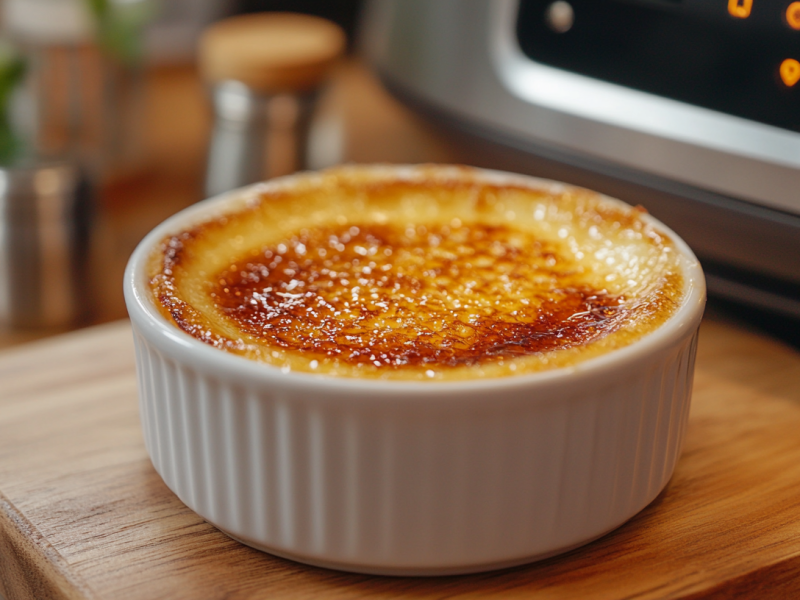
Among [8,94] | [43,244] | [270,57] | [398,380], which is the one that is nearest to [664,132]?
[398,380]

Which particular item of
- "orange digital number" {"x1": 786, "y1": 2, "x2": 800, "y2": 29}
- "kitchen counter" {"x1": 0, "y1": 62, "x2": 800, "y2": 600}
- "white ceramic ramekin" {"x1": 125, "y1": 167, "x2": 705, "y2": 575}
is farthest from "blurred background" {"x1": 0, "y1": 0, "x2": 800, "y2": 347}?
"white ceramic ramekin" {"x1": 125, "y1": 167, "x2": 705, "y2": 575}

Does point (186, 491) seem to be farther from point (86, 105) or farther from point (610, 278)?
point (86, 105)

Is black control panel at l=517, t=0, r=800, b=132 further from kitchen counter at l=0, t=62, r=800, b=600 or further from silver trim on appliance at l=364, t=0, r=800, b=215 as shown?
kitchen counter at l=0, t=62, r=800, b=600

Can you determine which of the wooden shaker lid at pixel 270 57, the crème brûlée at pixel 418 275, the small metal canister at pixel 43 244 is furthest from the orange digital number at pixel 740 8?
the small metal canister at pixel 43 244

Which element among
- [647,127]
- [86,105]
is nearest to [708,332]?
[647,127]

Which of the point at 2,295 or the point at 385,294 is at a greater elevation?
the point at 385,294

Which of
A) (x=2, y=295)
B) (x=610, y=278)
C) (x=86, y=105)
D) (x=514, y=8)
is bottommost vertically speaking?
(x=2, y=295)

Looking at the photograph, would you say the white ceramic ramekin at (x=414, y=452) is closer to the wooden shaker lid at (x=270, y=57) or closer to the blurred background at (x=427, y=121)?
the blurred background at (x=427, y=121)
